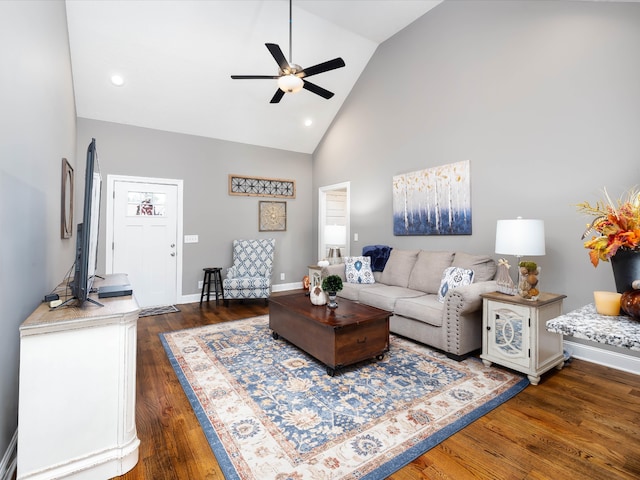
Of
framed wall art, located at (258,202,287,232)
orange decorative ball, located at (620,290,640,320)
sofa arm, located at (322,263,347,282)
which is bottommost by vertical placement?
sofa arm, located at (322,263,347,282)

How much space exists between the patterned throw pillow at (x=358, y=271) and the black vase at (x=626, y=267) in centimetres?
313

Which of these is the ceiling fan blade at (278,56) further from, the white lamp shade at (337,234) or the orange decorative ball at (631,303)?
the orange decorative ball at (631,303)

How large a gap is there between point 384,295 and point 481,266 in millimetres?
1056

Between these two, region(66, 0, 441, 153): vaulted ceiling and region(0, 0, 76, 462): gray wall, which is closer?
region(0, 0, 76, 462): gray wall

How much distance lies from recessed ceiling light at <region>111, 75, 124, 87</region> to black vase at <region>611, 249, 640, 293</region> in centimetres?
522

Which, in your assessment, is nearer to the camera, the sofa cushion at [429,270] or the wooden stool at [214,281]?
the sofa cushion at [429,270]

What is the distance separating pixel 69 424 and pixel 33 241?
1.15m

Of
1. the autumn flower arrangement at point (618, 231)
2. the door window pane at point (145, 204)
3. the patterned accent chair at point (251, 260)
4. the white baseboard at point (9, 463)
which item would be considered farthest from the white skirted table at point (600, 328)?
the door window pane at point (145, 204)

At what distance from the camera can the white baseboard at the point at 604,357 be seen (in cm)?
255

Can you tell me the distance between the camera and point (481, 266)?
3232mm

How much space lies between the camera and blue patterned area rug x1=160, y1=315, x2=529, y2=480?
1.59 metres

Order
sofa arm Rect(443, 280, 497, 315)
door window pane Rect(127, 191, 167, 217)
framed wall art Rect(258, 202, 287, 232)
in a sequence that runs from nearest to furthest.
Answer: sofa arm Rect(443, 280, 497, 315)
door window pane Rect(127, 191, 167, 217)
framed wall art Rect(258, 202, 287, 232)

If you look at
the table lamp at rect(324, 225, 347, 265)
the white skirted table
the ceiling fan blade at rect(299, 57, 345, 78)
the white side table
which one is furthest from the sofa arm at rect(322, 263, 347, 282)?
the white skirted table

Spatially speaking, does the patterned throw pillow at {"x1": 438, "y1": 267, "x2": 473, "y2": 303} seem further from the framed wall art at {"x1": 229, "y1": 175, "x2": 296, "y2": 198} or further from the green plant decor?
the framed wall art at {"x1": 229, "y1": 175, "x2": 296, "y2": 198}
